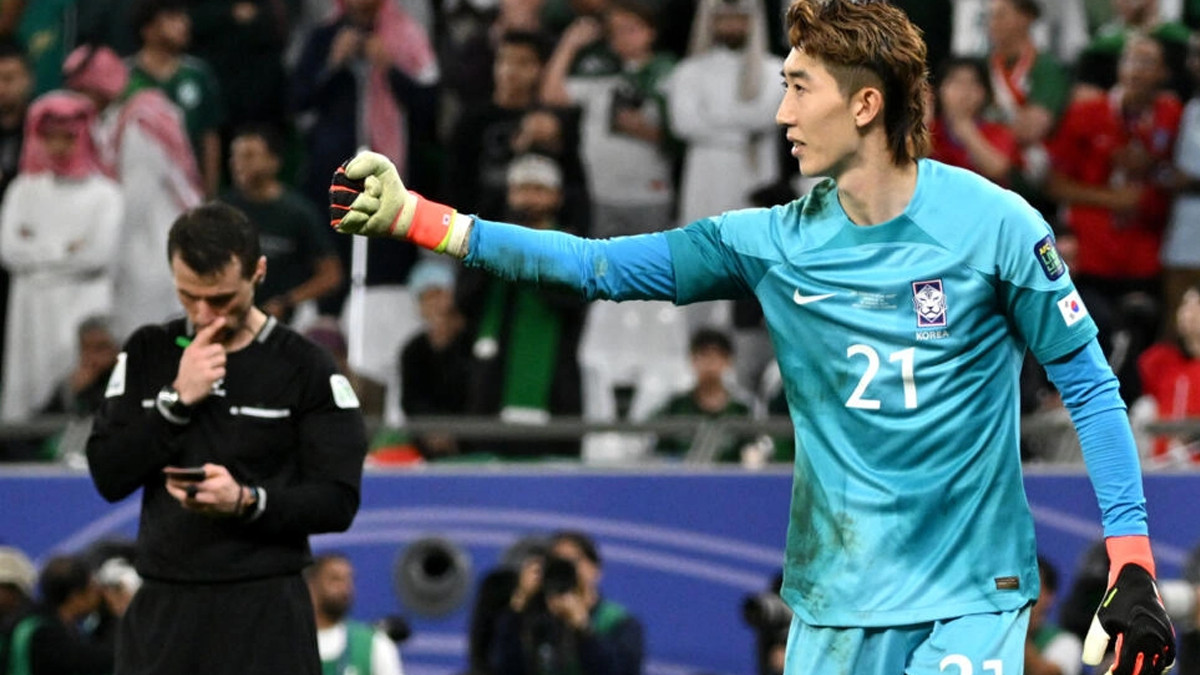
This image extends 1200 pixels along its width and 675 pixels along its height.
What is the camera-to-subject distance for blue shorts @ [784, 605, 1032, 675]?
15.0 feet

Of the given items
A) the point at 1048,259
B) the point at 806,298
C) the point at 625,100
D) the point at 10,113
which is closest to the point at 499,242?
the point at 806,298

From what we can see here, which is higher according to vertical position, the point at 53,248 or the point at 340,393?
the point at 340,393

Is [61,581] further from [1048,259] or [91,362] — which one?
[1048,259]

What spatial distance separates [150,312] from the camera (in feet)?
38.9

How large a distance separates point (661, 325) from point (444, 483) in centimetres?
164

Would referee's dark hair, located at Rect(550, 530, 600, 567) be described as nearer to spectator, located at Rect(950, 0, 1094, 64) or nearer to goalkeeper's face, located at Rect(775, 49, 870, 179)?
spectator, located at Rect(950, 0, 1094, 64)

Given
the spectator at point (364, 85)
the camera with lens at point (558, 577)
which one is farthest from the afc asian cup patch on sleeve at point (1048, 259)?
the spectator at point (364, 85)

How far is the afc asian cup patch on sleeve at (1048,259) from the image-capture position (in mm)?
4648

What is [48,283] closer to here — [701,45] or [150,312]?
[150,312]

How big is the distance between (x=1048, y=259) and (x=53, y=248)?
316 inches

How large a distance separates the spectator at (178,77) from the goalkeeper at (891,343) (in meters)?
7.83

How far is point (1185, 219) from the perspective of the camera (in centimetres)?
1105

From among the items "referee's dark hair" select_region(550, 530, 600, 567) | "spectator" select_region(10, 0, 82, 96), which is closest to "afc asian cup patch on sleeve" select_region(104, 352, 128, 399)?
"referee's dark hair" select_region(550, 530, 600, 567)

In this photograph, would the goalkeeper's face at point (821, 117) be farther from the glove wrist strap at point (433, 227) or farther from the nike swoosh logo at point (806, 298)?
the glove wrist strap at point (433, 227)
